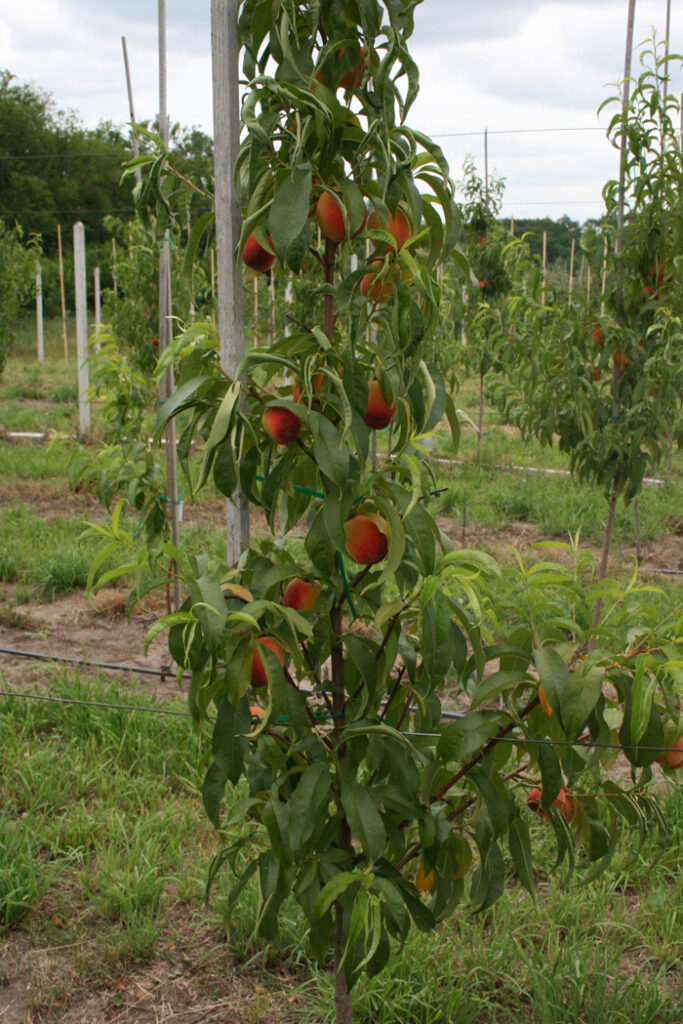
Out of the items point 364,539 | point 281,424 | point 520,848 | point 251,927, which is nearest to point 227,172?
point 281,424

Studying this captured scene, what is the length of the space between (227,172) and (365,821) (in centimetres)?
105

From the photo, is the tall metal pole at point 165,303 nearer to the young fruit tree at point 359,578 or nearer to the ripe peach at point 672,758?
the young fruit tree at point 359,578

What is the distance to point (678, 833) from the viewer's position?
2.44 m

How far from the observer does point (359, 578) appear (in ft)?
4.58

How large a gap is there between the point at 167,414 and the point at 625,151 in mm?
2717

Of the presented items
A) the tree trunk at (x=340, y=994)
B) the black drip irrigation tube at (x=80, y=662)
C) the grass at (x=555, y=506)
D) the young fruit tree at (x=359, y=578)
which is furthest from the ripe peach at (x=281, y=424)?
the grass at (x=555, y=506)

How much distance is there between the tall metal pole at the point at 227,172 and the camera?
1.37 meters

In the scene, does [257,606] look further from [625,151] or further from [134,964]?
[625,151]

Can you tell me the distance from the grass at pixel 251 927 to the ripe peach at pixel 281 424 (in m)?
0.77

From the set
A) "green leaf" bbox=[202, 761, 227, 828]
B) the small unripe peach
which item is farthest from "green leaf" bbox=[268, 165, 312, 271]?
"green leaf" bbox=[202, 761, 227, 828]

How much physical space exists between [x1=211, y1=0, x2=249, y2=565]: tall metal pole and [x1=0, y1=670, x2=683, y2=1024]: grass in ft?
2.72

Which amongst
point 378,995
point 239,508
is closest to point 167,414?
point 239,508

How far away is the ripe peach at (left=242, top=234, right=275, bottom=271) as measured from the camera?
1.28 m

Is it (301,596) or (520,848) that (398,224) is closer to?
(301,596)
